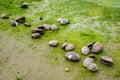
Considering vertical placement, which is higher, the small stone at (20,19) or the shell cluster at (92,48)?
the small stone at (20,19)

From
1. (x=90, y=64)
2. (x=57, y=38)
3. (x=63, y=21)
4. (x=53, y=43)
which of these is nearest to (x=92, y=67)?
(x=90, y=64)

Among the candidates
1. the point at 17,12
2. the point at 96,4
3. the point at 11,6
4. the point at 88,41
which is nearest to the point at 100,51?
the point at 88,41

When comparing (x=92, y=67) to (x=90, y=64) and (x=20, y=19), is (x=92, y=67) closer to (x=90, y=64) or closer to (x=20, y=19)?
(x=90, y=64)

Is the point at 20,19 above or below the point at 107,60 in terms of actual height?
above

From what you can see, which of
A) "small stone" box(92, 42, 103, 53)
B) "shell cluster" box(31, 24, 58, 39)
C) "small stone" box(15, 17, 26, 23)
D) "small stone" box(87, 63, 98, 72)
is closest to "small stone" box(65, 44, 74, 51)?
"small stone" box(92, 42, 103, 53)

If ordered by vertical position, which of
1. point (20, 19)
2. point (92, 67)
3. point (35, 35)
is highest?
point (20, 19)

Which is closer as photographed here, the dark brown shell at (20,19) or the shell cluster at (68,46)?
the shell cluster at (68,46)

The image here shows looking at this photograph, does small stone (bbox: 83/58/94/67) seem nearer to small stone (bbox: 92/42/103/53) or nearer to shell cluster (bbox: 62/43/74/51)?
small stone (bbox: 92/42/103/53)

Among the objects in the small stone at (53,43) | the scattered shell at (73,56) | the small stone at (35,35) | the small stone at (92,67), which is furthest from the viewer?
the small stone at (35,35)

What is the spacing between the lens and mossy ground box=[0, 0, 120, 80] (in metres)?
3.29

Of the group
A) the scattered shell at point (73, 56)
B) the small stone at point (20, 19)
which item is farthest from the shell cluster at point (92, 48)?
the small stone at point (20, 19)

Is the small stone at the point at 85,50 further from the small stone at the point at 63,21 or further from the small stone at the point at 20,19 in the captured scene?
the small stone at the point at 20,19

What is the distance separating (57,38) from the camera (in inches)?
157

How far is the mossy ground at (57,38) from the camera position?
3295mm
